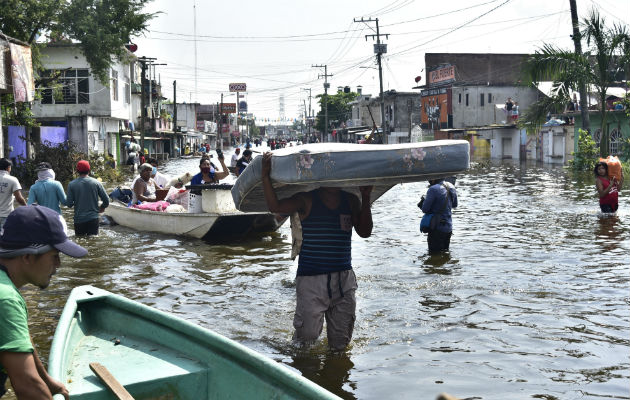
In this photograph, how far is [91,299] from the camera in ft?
18.9

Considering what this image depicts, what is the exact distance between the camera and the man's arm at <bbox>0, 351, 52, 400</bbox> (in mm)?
2932

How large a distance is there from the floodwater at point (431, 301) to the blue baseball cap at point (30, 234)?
11.2ft

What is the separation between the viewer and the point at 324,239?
5844 millimetres

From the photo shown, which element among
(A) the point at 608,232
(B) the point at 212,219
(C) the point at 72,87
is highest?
(C) the point at 72,87

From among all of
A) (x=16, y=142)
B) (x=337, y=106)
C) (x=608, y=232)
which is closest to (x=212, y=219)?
(x=608, y=232)

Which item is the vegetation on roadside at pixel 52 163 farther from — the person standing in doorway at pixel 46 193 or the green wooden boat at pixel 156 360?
the green wooden boat at pixel 156 360

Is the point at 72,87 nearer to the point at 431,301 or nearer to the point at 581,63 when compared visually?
the point at 581,63

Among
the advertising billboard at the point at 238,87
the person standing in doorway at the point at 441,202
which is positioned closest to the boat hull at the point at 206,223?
the person standing in doorway at the point at 441,202

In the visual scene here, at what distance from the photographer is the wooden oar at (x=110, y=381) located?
164 inches

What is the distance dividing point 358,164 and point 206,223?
8102 millimetres

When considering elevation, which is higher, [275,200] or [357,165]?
[357,165]

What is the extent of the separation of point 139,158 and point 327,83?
174 ft

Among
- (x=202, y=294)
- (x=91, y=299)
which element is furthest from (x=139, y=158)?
(x=91, y=299)

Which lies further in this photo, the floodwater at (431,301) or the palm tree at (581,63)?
the palm tree at (581,63)
